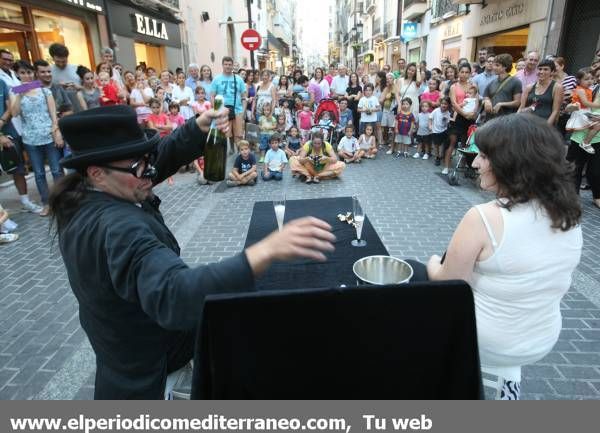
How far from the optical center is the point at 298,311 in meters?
1.14

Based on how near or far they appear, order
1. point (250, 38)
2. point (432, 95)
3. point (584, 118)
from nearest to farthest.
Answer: point (584, 118), point (432, 95), point (250, 38)

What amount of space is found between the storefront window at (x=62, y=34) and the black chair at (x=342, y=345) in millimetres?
9996

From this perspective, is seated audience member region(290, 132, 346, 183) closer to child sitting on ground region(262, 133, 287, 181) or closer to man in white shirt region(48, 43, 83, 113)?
child sitting on ground region(262, 133, 287, 181)

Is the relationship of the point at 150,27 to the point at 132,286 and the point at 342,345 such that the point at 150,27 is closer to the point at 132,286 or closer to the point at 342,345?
the point at 132,286

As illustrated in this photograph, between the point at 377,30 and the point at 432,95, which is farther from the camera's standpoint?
the point at 377,30

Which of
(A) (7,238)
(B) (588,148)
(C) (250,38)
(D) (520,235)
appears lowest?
(A) (7,238)

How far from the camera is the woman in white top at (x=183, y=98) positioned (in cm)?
857

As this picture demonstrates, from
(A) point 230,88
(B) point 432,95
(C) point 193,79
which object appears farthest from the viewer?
(C) point 193,79

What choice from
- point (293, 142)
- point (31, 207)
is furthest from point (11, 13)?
point (293, 142)

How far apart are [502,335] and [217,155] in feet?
6.91

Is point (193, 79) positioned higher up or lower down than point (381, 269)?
higher up

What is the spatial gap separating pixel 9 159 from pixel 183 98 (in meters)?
4.23

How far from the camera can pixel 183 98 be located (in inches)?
347

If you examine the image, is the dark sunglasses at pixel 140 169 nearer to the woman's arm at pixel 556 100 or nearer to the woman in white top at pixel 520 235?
the woman in white top at pixel 520 235
